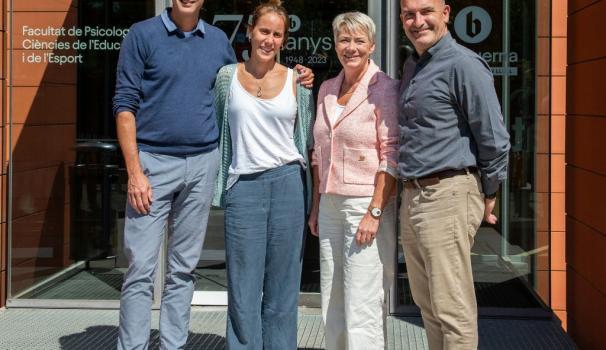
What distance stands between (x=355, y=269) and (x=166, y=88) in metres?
1.25

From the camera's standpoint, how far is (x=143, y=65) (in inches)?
155

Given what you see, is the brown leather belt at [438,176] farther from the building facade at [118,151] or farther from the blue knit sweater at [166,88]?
the building facade at [118,151]

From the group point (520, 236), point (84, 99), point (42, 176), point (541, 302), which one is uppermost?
point (84, 99)

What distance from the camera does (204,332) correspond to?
530 cm

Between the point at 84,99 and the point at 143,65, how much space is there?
2.11 meters

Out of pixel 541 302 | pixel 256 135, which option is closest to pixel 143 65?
pixel 256 135

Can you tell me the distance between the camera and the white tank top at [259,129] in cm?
389

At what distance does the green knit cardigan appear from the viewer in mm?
3973

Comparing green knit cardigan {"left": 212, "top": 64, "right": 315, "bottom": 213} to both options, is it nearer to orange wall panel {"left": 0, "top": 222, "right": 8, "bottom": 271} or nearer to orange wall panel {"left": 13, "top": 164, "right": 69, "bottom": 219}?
orange wall panel {"left": 13, "top": 164, "right": 69, "bottom": 219}

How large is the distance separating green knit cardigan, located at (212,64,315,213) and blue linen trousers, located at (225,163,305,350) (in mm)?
65
